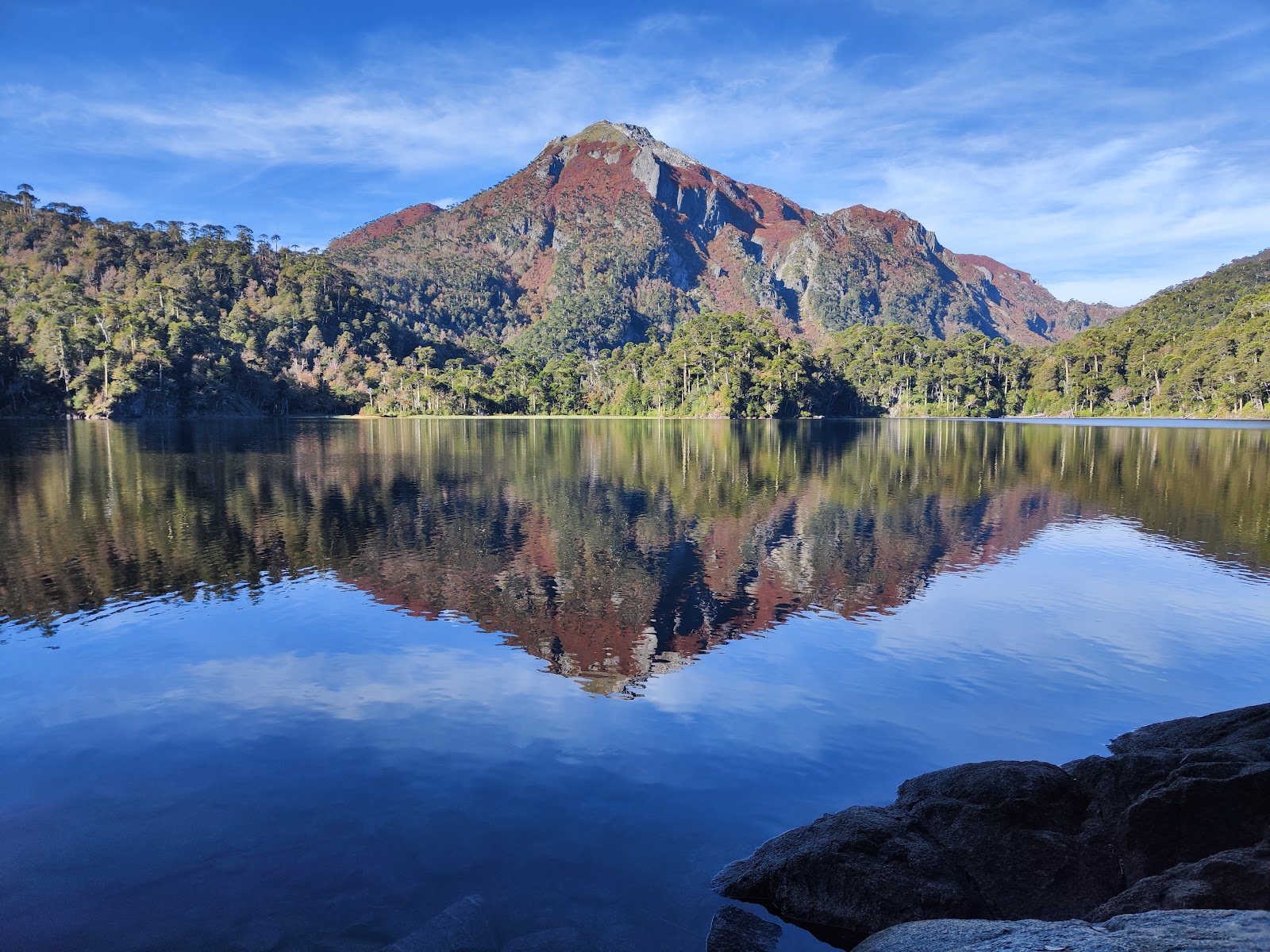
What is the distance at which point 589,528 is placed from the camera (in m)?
29.1

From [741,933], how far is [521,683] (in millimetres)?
7427

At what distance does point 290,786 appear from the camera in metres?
9.87

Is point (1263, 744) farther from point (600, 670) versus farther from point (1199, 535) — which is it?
point (1199, 535)

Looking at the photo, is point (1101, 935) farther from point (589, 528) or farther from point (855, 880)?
point (589, 528)

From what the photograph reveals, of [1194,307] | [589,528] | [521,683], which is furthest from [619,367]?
[521,683]

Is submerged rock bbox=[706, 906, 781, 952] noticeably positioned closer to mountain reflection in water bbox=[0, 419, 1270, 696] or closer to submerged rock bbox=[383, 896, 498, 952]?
submerged rock bbox=[383, 896, 498, 952]

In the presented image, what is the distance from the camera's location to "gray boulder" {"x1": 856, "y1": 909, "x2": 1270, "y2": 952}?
14.8 feet

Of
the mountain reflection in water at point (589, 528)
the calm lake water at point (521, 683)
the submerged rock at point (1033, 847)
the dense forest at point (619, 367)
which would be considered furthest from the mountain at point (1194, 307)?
the submerged rock at point (1033, 847)

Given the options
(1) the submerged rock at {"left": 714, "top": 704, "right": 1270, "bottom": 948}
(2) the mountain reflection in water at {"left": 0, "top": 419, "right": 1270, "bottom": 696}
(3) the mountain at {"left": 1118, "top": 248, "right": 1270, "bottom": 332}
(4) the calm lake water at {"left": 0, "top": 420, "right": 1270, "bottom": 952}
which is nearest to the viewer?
(1) the submerged rock at {"left": 714, "top": 704, "right": 1270, "bottom": 948}

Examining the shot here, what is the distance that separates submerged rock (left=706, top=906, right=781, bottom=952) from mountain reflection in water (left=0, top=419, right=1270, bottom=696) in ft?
20.8

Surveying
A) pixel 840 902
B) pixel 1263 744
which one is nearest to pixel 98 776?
pixel 840 902

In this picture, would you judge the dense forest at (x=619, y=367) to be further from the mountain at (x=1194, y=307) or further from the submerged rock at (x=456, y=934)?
the submerged rock at (x=456, y=934)

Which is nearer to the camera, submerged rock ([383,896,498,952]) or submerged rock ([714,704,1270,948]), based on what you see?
submerged rock ([714,704,1270,948])

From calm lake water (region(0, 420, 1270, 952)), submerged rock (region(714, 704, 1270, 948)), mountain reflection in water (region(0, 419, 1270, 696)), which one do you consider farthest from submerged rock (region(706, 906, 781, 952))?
mountain reflection in water (region(0, 419, 1270, 696))
